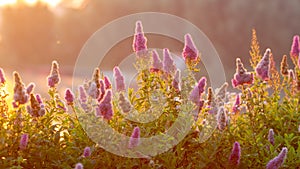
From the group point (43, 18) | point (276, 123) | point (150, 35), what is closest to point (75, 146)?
point (276, 123)

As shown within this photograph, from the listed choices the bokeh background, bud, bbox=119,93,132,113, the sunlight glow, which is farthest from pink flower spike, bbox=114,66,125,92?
the sunlight glow

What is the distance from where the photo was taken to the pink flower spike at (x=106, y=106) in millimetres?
3366

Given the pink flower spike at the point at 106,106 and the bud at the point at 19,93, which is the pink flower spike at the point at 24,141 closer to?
the bud at the point at 19,93

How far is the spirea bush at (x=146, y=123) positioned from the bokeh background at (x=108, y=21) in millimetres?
13491

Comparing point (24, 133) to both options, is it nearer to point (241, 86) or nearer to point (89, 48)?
point (241, 86)

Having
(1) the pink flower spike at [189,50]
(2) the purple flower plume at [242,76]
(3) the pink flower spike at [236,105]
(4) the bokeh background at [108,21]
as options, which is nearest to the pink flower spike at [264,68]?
(2) the purple flower plume at [242,76]

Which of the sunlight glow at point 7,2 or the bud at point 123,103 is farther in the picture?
the sunlight glow at point 7,2

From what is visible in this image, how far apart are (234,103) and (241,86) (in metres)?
0.38

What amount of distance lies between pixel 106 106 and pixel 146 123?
44cm

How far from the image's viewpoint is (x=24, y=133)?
355cm

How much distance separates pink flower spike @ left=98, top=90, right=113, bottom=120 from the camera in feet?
11.0

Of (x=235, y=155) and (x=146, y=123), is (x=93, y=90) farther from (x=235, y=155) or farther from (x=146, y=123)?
(x=235, y=155)

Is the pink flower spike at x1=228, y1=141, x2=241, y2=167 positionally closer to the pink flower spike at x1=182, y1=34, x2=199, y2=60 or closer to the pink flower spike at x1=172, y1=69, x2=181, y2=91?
the pink flower spike at x1=172, y1=69, x2=181, y2=91

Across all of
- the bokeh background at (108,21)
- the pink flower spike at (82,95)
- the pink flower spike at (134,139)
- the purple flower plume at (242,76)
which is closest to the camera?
the pink flower spike at (134,139)
